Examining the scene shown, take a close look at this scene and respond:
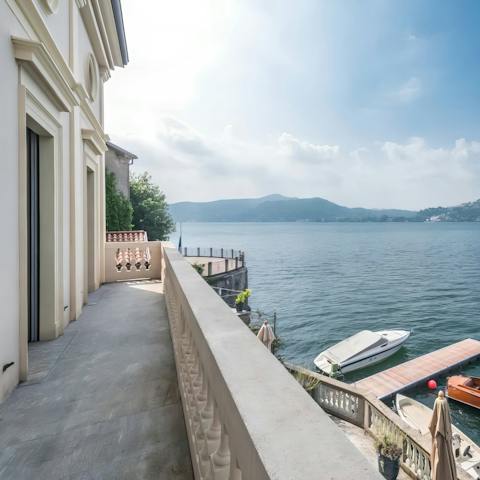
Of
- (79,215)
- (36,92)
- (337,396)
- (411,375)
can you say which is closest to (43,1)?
(36,92)

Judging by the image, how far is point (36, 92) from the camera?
4664 millimetres

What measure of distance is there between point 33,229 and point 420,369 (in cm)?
2114

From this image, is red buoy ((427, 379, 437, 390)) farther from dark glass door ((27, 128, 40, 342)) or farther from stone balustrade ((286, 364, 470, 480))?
dark glass door ((27, 128, 40, 342))

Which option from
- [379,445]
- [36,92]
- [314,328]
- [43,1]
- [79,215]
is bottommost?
[314,328]

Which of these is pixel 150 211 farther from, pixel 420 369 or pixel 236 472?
pixel 236 472

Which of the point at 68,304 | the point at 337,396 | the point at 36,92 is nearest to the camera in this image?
the point at 36,92

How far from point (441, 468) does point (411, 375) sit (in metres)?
12.3

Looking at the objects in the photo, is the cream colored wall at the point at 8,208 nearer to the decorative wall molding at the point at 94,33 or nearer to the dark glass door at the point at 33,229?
the dark glass door at the point at 33,229

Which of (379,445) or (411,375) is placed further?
Result: (411,375)

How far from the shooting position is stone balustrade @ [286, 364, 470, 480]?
29.8ft

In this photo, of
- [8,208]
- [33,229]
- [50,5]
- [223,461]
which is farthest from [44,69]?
[223,461]

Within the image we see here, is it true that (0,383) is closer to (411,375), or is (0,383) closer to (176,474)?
(176,474)

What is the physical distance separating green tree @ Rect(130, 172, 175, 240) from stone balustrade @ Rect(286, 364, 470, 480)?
2765cm

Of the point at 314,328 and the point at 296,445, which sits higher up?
the point at 296,445
